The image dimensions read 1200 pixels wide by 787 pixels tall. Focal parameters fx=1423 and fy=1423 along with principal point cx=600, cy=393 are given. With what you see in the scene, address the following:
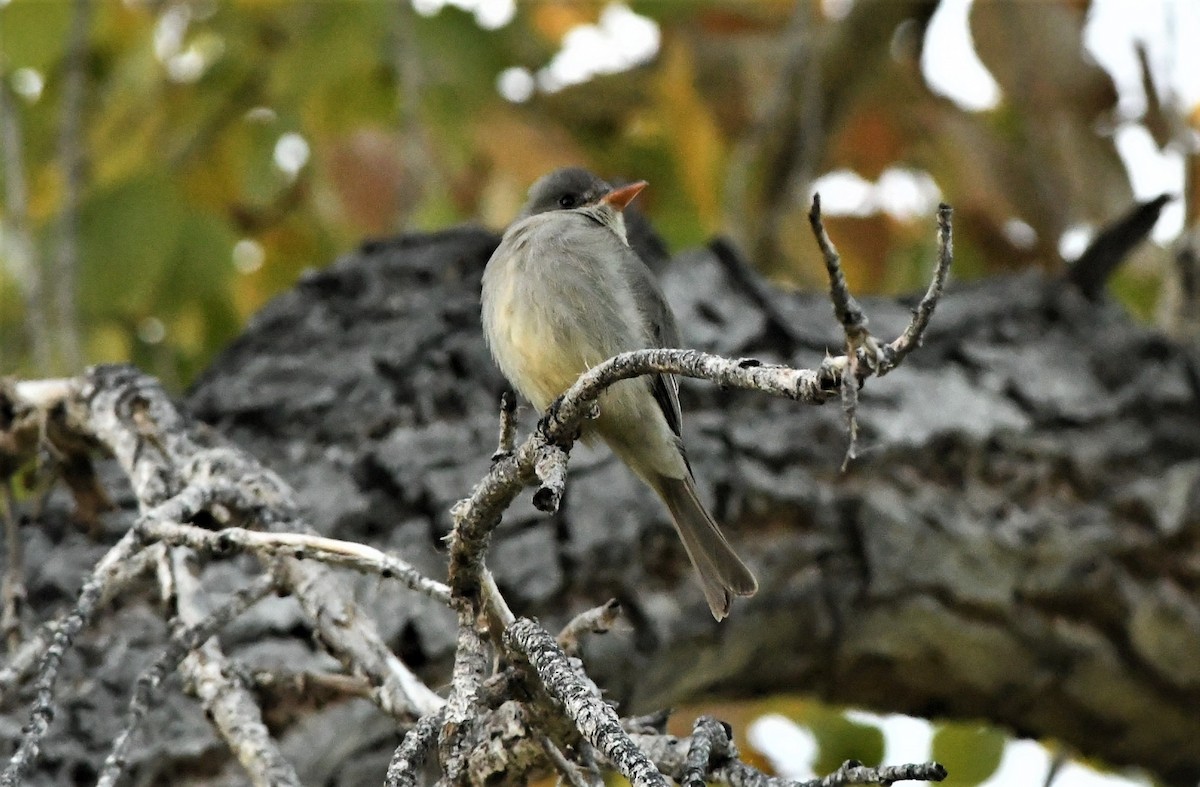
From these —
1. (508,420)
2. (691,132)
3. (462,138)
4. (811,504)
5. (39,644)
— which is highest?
(462,138)

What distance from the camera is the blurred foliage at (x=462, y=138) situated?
14.5 feet

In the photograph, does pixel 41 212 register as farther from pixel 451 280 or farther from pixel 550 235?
pixel 550 235

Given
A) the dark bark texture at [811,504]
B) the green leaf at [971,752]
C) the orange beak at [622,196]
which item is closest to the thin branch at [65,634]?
the dark bark texture at [811,504]

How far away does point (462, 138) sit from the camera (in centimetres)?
502

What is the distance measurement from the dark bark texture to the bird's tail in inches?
4.7

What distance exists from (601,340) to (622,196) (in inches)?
33.7

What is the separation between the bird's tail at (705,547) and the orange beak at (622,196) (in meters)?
1.03

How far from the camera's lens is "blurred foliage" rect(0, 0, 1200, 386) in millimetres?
4422

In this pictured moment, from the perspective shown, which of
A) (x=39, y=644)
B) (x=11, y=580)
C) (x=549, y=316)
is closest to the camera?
(x=39, y=644)

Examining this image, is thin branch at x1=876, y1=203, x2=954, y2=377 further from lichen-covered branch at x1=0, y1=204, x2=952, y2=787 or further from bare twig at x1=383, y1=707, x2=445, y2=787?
bare twig at x1=383, y1=707, x2=445, y2=787

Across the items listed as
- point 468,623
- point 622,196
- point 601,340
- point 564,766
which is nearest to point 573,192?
point 622,196

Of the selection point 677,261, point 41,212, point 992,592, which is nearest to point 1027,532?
point 992,592

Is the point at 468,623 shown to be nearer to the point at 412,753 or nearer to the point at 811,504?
the point at 412,753

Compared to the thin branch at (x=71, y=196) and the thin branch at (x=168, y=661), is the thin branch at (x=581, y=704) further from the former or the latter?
the thin branch at (x=71, y=196)
